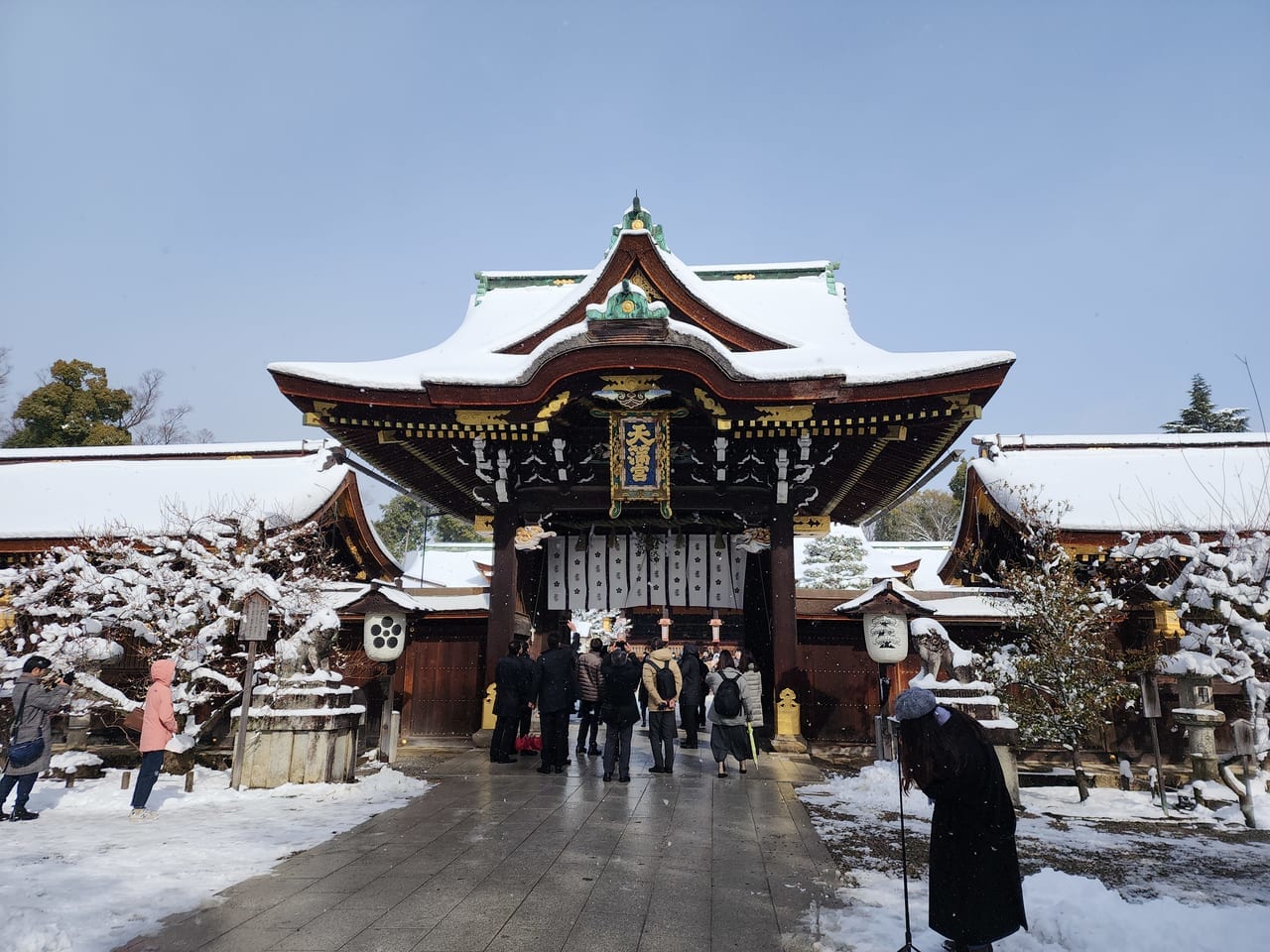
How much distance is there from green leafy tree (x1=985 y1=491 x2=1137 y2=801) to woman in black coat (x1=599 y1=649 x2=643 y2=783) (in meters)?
5.36

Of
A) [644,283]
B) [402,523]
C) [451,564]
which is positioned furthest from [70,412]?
[644,283]

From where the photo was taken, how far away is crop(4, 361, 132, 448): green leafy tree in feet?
89.5

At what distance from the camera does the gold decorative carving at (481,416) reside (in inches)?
451

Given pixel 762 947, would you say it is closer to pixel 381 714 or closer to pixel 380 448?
pixel 381 714

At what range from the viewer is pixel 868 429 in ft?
38.0

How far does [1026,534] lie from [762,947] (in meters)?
10.2

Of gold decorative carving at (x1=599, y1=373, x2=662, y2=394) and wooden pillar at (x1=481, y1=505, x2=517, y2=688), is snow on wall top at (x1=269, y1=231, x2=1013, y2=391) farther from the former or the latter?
wooden pillar at (x1=481, y1=505, x2=517, y2=688)

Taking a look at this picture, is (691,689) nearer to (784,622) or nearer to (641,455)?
(784,622)

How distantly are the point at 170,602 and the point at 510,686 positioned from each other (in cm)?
503

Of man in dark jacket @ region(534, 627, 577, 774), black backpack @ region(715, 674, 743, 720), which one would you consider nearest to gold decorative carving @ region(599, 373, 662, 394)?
man in dark jacket @ region(534, 627, 577, 774)

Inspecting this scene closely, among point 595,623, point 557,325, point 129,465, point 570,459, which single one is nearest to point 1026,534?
point 570,459

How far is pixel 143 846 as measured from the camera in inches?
238

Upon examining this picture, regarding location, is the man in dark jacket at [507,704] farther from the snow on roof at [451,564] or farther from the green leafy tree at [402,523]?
the green leafy tree at [402,523]

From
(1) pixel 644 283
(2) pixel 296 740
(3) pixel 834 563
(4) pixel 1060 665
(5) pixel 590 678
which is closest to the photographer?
(2) pixel 296 740
